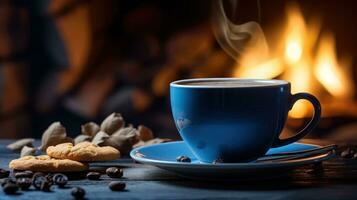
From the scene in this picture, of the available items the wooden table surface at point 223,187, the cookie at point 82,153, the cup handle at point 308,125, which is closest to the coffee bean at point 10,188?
the wooden table surface at point 223,187

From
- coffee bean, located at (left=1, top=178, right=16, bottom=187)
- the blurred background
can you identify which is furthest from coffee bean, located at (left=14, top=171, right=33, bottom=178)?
the blurred background

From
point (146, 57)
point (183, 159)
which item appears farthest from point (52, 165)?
point (146, 57)

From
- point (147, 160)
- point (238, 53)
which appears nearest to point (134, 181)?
point (147, 160)

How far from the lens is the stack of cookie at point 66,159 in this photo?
28.1 inches

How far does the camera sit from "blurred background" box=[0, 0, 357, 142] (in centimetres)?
136

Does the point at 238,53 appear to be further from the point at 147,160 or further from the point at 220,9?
the point at 147,160

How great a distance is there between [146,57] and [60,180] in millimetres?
739

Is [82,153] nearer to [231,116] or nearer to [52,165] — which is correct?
[52,165]

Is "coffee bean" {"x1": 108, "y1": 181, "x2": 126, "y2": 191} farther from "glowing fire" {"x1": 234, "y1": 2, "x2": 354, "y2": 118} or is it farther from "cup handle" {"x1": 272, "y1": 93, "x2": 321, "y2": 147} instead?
"glowing fire" {"x1": 234, "y1": 2, "x2": 354, "y2": 118}

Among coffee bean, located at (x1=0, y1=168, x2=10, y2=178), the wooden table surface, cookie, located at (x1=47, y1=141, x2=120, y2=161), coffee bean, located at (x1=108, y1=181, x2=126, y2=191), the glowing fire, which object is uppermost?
the glowing fire

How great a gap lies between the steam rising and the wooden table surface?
63cm

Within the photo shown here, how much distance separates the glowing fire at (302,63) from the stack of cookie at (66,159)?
640 millimetres

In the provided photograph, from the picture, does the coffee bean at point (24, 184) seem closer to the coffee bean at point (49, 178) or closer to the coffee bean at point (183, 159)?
the coffee bean at point (49, 178)

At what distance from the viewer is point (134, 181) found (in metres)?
0.69
